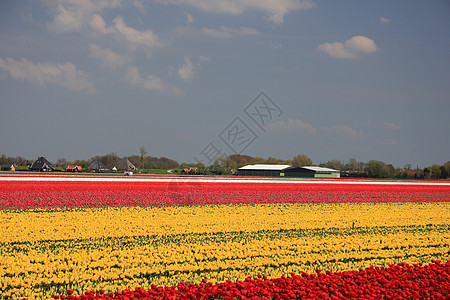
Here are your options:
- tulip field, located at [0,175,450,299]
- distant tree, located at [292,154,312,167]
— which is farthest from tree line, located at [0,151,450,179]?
tulip field, located at [0,175,450,299]

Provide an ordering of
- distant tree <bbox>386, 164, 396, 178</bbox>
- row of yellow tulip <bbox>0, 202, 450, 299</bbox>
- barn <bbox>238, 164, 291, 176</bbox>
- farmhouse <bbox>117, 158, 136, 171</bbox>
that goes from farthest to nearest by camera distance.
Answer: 1. farmhouse <bbox>117, 158, 136, 171</bbox>
2. distant tree <bbox>386, 164, 396, 178</bbox>
3. barn <bbox>238, 164, 291, 176</bbox>
4. row of yellow tulip <bbox>0, 202, 450, 299</bbox>

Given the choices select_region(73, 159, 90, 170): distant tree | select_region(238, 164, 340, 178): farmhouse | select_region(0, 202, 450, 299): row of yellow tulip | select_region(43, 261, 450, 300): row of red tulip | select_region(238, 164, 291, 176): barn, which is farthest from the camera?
select_region(73, 159, 90, 170): distant tree

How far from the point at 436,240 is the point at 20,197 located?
70.7ft

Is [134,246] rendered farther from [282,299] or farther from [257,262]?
[282,299]

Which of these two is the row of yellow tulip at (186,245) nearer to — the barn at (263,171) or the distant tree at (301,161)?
the barn at (263,171)

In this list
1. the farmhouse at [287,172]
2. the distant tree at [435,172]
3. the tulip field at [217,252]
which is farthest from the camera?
the distant tree at [435,172]

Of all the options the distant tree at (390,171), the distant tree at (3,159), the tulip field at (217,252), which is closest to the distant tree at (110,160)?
the distant tree at (3,159)

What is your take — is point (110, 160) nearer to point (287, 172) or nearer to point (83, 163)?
point (83, 163)

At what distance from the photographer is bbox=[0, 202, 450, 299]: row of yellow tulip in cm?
885

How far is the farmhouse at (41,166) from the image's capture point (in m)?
104

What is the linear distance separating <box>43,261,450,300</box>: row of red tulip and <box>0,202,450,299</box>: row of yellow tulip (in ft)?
2.97

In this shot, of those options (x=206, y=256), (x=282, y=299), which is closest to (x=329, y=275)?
(x=282, y=299)

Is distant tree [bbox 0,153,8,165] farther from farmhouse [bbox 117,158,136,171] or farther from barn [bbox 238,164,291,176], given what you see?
barn [bbox 238,164,291,176]

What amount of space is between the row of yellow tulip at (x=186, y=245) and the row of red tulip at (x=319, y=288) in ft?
2.97
